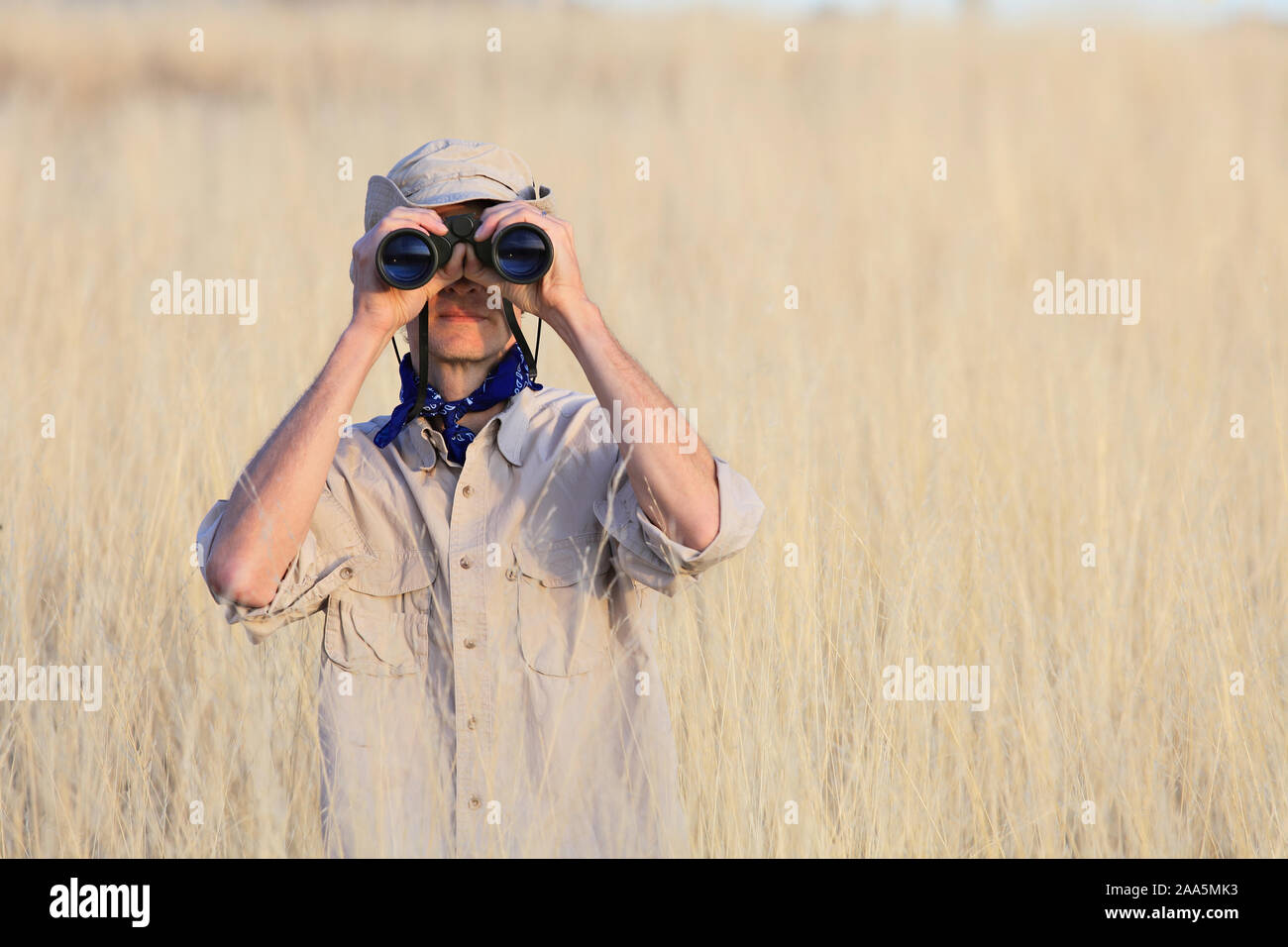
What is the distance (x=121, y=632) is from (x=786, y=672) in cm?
166

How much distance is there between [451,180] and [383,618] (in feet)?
2.65

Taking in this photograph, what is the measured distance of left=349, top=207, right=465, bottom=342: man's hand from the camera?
2.05m

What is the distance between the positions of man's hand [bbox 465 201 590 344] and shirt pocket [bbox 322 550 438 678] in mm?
498

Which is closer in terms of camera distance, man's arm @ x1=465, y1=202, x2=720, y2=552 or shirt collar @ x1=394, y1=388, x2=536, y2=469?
man's arm @ x1=465, y1=202, x2=720, y2=552

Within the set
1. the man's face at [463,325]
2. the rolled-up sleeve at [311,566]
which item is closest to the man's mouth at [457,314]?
the man's face at [463,325]

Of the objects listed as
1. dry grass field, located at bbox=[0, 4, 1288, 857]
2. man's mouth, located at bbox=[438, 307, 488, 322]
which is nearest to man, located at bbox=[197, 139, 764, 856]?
man's mouth, located at bbox=[438, 307, 488, 322]

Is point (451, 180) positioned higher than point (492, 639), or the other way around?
point (451, 180)

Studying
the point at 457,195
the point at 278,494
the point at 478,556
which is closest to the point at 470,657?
the point at 478,556

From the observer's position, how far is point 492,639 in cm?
213

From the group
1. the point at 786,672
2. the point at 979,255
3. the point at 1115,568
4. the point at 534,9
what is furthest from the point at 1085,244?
the point at 534,9

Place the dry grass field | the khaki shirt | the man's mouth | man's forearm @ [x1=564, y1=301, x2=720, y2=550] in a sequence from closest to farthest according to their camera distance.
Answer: man's forearm @ [x1=564, y1=301, x2=720, y2=550] → the khaki shirt → the man's mouth → the dry grass field

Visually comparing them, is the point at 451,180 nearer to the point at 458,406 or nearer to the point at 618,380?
the point at 458,406

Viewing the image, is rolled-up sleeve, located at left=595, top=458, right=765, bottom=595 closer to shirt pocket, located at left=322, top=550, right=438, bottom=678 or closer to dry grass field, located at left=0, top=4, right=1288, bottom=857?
shirt pocket, located at left=322, top=550, right=438, bottom=678

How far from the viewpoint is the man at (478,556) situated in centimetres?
204
